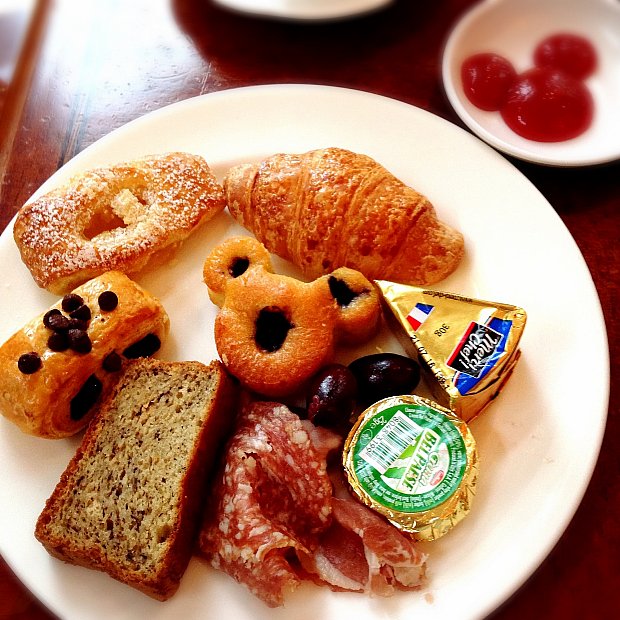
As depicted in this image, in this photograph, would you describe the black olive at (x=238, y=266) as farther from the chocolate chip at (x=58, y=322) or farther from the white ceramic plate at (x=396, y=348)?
the chocolate chip at (x=58, y=322)

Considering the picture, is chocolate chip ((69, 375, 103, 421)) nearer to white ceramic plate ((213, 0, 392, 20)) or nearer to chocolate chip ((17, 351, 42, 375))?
chocolate chip ((17, 351, 42, 375))

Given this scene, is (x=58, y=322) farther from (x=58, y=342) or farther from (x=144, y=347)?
(x=144, y=347)

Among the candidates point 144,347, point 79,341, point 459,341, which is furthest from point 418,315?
point 79,341

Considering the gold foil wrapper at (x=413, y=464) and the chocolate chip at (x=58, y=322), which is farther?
the chocolate chip at (x=58, y=322)

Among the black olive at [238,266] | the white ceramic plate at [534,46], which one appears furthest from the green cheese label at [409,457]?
the white ceramic plate at [534,46]

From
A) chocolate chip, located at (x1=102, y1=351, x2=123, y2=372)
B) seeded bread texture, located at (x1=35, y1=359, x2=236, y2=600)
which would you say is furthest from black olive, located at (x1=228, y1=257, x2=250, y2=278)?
chocolate chip, located at (x1=102, y1=351, x2=123, y2=372)

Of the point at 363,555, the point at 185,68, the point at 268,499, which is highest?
the point at 185,68

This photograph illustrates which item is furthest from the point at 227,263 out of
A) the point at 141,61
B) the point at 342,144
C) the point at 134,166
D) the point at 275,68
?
the point at 141,61

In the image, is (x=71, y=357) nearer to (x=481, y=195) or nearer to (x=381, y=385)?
(x=381, y=385)
